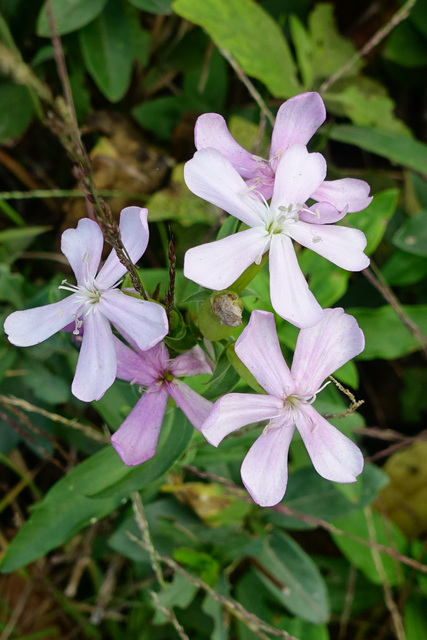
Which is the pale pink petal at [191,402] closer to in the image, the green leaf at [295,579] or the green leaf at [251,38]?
Result: the green leaf at [295,579]

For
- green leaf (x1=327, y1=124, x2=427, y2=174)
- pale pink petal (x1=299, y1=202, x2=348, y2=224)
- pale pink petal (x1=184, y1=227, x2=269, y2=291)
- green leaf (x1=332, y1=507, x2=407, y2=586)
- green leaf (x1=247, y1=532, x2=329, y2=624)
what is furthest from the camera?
green leaf (x1=327, y1=124, x2=427, y2=174)

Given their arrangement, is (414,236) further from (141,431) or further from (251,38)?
(141,431)

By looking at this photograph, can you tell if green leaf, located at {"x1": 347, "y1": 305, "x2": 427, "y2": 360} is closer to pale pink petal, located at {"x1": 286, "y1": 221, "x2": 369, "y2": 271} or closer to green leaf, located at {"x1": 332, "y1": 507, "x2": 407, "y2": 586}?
green leaf, located at {"x1": 332, "y1": 507, "x2": 407, "y2": 586}

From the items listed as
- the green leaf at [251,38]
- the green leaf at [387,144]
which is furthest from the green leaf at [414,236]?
the green leaf at [251,38]

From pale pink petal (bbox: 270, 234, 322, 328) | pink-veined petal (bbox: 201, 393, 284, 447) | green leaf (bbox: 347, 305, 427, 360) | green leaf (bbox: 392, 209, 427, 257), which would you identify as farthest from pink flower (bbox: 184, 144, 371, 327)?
green leaf (bbox: 392, 209, 427, 257)

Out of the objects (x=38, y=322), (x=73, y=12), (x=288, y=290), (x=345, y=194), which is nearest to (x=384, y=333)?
(x=345, y=194)

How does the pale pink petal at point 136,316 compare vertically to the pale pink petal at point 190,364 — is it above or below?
above

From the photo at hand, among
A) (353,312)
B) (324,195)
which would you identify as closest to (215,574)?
(353,312)
